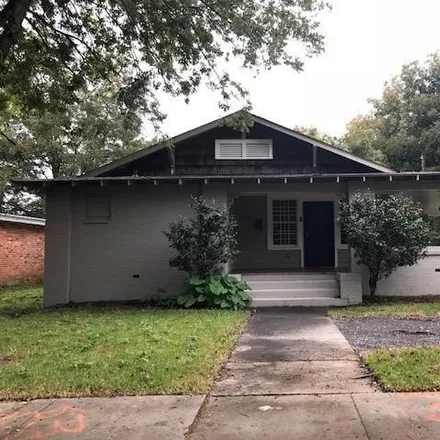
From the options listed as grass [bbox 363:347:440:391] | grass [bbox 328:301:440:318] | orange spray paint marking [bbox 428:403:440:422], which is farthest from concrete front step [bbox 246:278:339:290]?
orange spray paint marking [bbox 428:403:440:422]

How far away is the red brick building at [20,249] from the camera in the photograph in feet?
65.7

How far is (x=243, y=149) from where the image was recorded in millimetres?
14672

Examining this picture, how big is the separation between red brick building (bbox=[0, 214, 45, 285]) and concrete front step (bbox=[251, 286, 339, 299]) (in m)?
12.1

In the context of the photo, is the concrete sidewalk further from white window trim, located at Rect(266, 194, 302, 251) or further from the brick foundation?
the brick foundation

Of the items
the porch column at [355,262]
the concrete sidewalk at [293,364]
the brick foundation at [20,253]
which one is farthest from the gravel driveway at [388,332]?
the brick foundation at [20,253]

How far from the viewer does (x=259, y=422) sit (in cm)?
423

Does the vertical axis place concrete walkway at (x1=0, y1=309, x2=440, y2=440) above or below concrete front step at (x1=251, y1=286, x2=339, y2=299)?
below

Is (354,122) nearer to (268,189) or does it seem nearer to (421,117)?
(421,117)

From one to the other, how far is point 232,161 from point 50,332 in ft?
A: 25.3

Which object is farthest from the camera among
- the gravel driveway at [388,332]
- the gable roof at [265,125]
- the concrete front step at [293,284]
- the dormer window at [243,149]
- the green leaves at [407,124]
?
the green leaves at [407,124]

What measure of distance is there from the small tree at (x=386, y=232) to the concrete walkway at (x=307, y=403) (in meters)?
4.89

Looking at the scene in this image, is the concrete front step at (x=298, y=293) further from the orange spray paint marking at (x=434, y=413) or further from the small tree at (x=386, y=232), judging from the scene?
the orange spray paint marking at (x=434, y=413)

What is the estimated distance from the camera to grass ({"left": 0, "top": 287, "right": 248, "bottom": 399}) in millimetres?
5344

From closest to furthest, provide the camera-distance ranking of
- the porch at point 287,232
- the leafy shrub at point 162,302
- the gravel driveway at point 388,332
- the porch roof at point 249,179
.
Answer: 1. the gravel driveway at point 388,332
2. the leafy shrub at point 162,302
3. the porch roof at point 249,179
4. the porch at point 287,232
